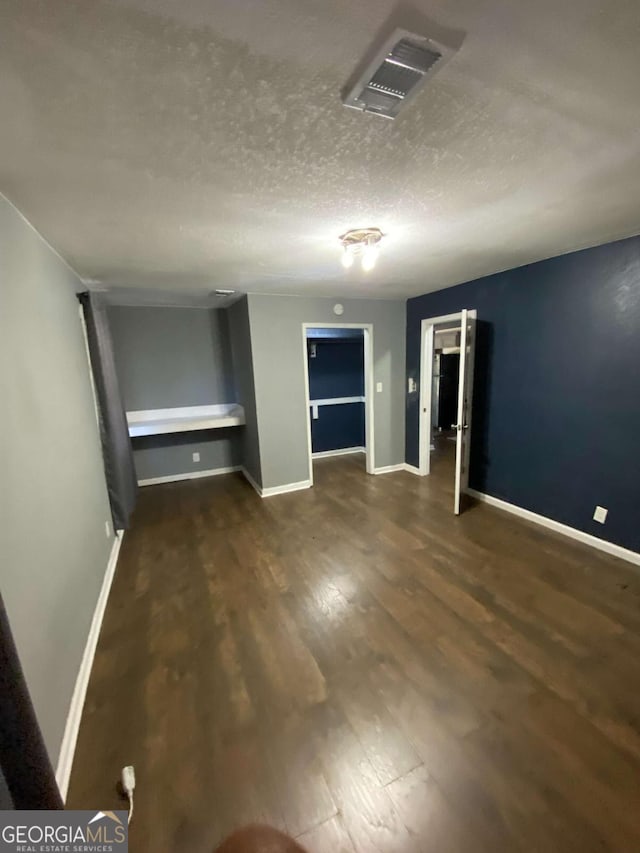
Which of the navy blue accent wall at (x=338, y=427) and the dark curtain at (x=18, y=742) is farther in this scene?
the navy blue accent wall at (x=338, y=427)

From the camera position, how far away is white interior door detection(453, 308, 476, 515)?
3.25 metres

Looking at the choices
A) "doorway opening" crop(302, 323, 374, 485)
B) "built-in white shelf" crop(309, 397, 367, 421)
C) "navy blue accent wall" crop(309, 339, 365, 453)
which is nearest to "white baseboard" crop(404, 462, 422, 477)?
"doorway opening" crop(302, 323, 374, 485)


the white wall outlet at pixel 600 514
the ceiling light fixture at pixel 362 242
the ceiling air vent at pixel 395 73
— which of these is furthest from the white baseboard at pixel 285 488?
the ceiling air vent at pixel 395 73

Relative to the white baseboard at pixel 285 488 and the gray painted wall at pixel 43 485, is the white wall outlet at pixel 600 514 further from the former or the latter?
the gray painted wall at pixel 43 485

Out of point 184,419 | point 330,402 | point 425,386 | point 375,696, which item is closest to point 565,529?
point 425,386

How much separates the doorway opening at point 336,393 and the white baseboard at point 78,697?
347 centimetres

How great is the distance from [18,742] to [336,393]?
4.99 meters

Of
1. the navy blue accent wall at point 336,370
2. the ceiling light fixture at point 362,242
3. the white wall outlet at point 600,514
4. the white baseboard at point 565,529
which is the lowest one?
the white baseboard at point 565,529

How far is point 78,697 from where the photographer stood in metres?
1.60

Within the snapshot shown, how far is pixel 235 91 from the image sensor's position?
945mm

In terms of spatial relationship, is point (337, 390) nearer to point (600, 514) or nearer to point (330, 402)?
point (330, 402)

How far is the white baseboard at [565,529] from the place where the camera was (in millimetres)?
2578

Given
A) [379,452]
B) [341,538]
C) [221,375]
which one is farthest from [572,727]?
[221,375]

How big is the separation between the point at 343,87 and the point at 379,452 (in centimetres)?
407
